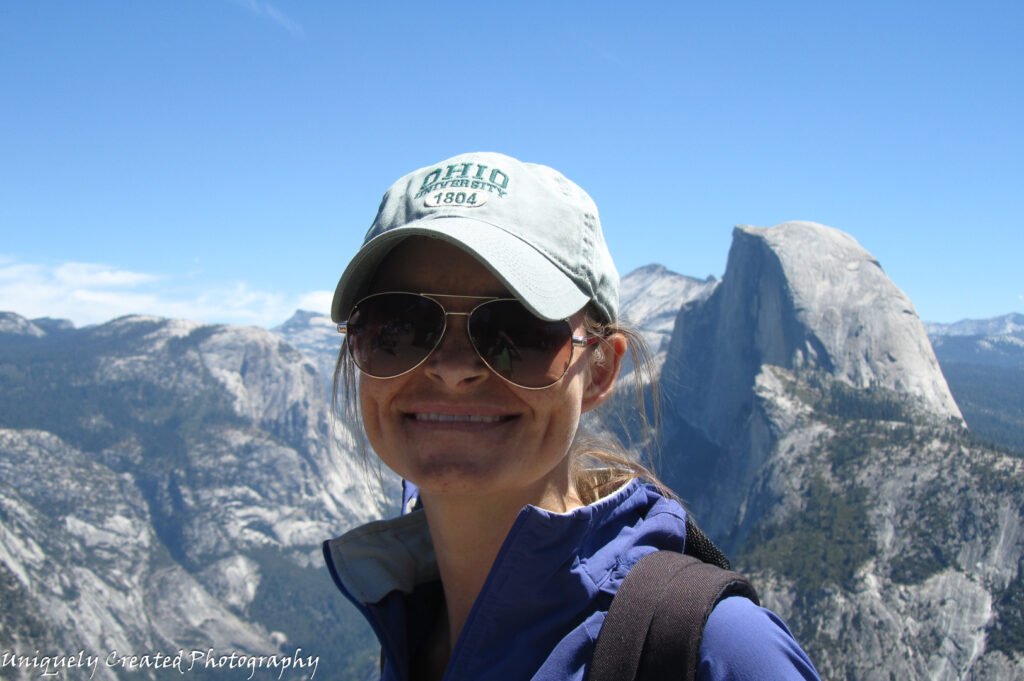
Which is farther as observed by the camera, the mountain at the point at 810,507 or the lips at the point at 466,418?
the mountain at the point at 810,507

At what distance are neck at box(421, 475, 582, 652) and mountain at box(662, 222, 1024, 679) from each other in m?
49.7

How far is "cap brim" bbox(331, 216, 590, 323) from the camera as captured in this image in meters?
2.34

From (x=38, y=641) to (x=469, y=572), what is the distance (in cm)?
14457

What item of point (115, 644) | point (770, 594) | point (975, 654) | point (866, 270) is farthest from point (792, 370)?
point (115, 644)

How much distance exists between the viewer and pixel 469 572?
2.89 m

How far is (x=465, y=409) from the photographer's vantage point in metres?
2.59

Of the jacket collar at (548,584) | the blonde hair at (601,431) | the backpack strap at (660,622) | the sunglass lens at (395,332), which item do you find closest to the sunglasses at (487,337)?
the sunglass lens at (395,332)

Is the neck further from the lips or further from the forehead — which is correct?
the forehead

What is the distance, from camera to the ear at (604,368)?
2887 mm

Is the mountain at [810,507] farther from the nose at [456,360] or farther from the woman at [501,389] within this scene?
the nose at [456,360]

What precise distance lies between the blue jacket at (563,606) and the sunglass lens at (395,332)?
25.0 inches

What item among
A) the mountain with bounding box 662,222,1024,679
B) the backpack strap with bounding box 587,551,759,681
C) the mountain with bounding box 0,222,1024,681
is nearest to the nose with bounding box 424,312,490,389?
the backpack strap with bounding box 587,551,759,681

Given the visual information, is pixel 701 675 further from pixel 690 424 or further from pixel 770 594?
pixel 690 424

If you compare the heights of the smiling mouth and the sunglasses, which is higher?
the sunglasses
